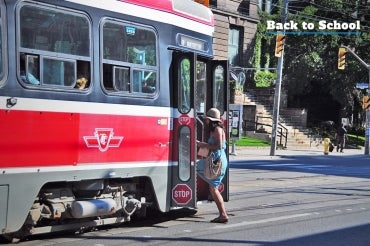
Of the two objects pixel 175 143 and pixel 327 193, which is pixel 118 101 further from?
pixel 327 193

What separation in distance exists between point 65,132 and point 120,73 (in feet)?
4.21

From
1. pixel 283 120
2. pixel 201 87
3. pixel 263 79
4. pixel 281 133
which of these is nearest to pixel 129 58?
pixel 201 87

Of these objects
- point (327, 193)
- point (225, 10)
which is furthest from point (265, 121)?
point (327, 193)

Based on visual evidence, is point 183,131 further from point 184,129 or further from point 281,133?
point 281,133

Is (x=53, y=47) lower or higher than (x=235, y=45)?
lower

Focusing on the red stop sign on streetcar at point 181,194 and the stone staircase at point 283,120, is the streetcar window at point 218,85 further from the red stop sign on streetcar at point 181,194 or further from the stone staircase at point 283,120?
the stone staircase at point 283,120

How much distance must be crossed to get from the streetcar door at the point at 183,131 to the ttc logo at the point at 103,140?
4.09ft

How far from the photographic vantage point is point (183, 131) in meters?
8.58

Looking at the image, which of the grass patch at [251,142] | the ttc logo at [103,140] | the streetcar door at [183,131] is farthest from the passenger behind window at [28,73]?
the grass patch at [251,142]

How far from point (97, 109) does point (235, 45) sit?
127 ft

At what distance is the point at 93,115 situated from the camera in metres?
7.12

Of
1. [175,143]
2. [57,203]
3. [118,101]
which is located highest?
[118,101]

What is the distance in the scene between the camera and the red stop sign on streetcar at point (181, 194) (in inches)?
332

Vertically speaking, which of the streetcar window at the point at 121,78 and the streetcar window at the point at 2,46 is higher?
the streetcar window at the point at 2,46
